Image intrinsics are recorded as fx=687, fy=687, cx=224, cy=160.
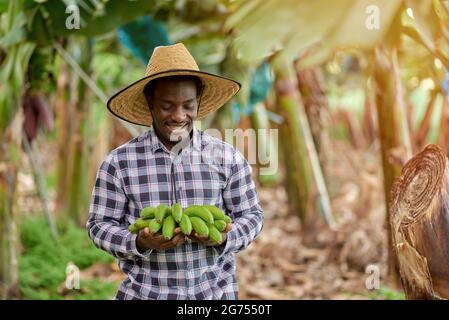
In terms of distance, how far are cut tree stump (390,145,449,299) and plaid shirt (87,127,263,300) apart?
2.21ft

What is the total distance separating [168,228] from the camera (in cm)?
174

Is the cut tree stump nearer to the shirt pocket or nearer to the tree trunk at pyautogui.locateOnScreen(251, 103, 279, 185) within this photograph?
the shirt pocket

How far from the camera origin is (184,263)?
190 centimetres

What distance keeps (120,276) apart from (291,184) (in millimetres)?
1428

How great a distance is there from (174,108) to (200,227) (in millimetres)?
336

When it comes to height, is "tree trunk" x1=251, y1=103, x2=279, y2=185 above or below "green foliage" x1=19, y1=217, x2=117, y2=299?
above

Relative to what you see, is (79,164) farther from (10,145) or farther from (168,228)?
(168,228)

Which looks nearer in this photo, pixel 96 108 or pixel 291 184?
pixel 291 184

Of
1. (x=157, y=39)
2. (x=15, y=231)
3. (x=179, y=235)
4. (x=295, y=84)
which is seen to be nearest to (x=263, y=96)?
(x=295, y=84)

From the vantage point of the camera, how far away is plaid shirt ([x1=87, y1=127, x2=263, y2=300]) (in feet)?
6.19

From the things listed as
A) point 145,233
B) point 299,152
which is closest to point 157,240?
point 145,233

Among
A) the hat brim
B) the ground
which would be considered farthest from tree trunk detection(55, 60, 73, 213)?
the hat brim
